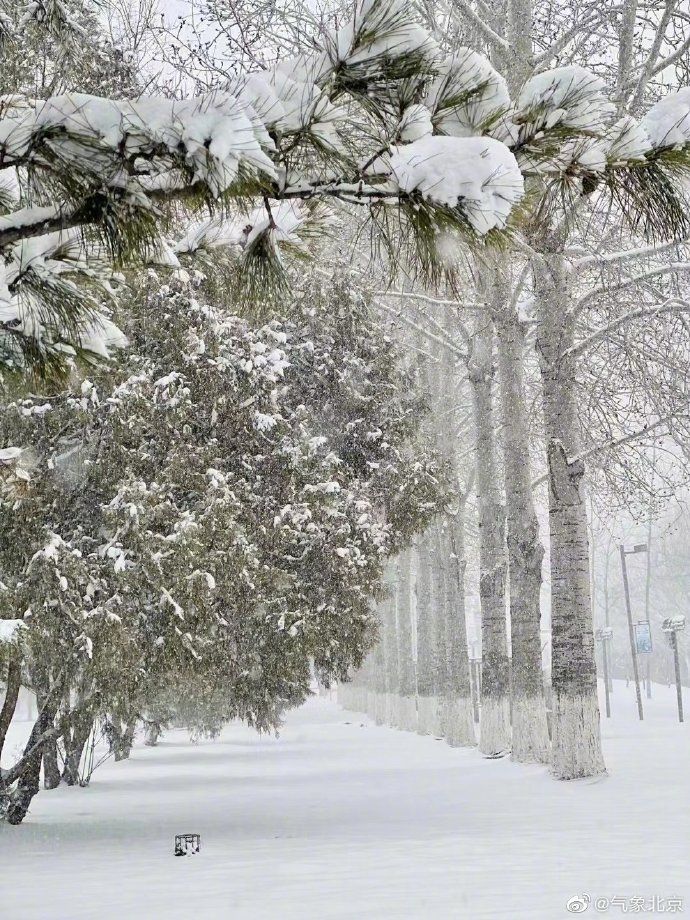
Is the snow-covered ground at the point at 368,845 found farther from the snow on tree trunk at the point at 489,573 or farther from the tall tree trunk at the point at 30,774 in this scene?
the snow on tree trunk at the point at 489,573

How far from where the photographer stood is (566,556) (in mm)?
12891

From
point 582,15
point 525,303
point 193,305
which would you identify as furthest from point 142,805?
point 582,15

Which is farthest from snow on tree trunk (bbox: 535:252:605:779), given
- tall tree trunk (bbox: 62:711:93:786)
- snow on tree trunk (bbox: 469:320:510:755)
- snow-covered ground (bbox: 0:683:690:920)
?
tall tree trunk (bbox: 62:711:93:786)

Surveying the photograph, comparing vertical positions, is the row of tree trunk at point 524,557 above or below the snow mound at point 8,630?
above

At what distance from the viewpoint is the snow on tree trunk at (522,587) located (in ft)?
51.1

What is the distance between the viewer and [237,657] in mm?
12672

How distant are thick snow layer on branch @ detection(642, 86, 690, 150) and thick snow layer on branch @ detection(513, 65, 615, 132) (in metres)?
0.20

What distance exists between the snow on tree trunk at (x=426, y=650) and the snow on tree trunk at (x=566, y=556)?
15033 mm

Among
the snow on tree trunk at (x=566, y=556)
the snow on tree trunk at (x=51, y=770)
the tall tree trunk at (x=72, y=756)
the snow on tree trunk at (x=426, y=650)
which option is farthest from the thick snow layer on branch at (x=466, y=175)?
the snow on tree trunk at (x=426, y=650)

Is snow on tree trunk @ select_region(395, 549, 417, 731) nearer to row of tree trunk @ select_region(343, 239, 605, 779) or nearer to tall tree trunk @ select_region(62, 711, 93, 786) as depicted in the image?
row of tree trunk @ select_region(343, 239, 605, 779)

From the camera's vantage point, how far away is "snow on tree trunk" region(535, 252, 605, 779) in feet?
40.7

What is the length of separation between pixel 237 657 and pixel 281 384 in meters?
3.14

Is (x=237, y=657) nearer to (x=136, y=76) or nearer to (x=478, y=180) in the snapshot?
(x=136, y=76)

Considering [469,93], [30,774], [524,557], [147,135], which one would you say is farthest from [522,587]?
[147,135]
